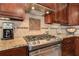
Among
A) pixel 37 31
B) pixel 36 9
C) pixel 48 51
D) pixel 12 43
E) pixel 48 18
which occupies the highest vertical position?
pixel 36 9

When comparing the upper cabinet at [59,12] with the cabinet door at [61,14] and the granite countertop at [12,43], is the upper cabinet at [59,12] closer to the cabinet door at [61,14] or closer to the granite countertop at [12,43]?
the cabinet door at [61,14]

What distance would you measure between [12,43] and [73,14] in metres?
0.79

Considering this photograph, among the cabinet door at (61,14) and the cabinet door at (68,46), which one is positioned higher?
the cabinet door at (61,14)

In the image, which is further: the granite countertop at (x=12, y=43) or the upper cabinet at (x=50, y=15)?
the upper cabinet at (x=50, y=15)

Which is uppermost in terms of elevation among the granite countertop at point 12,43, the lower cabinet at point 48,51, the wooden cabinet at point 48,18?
the wooden cabinet at point 48,18

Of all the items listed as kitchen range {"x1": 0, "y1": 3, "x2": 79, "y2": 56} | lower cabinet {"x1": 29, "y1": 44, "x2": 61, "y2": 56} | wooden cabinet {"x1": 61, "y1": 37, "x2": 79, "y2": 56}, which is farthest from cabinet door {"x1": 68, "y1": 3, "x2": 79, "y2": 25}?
lower cabinet {"x1": 29, "y1": 44, "x2": 61, "y2": 56}

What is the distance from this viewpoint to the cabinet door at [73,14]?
1.52 m

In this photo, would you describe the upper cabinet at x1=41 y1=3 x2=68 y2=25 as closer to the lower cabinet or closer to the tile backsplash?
the tile backsplash

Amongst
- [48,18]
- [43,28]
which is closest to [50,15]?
[48,18]

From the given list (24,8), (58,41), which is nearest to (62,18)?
(58,41)

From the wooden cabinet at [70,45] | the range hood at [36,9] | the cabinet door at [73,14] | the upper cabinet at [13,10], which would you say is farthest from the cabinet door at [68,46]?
the upper cabinet at [13,10]

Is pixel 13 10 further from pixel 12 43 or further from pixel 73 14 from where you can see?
pixel 73 14

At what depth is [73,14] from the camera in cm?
153

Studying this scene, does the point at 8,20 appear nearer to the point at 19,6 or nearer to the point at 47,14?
the point at 19,6
